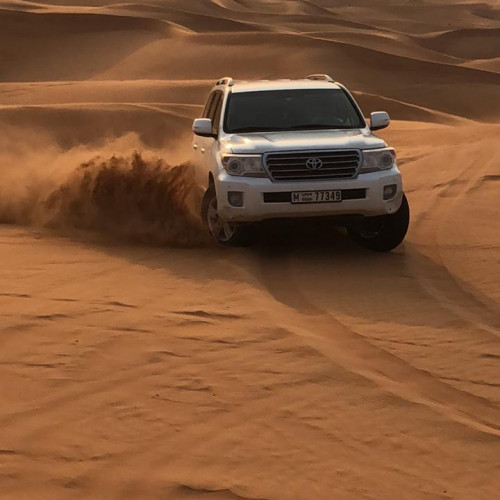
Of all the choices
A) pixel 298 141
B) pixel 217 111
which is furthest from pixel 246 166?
pixel 217 111

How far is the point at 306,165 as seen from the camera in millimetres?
9656

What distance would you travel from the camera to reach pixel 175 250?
10.5m

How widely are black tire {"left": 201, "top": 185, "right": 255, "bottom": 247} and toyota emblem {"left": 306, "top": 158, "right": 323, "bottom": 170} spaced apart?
33.0 inches

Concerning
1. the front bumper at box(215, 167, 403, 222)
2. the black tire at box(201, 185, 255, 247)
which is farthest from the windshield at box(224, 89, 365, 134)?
the front bumper at box(215, 167, 403, 222)

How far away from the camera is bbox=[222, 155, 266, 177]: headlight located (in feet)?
31.7

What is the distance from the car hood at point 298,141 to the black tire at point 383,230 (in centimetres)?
68

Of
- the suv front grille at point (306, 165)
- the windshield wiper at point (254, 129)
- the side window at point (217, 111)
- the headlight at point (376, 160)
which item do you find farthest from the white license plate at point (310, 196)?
the side window at point (217, 111)

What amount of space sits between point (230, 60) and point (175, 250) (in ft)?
88.6

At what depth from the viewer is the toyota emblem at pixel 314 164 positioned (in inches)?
380

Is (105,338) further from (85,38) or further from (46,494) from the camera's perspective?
(85,38)

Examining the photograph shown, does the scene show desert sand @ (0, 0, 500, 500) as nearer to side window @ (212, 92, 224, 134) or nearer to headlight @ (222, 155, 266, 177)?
headlight @ (222, 155, 266, 177)

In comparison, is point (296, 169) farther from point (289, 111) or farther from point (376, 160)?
point (289, 111)

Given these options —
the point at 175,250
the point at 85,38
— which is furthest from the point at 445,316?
the point at 85,38

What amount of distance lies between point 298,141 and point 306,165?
394mm
